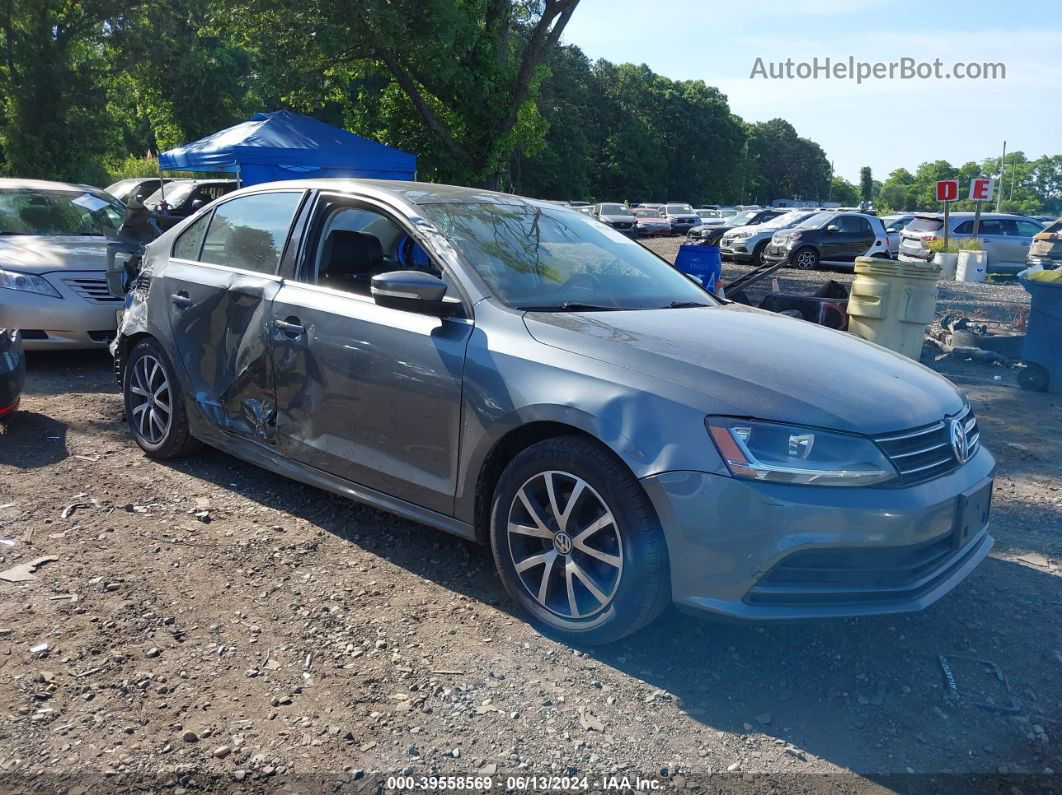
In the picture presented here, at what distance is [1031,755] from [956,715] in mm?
247

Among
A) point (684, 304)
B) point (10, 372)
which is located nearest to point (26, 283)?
point (10, 372)

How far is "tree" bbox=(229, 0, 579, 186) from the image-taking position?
14.4 meters

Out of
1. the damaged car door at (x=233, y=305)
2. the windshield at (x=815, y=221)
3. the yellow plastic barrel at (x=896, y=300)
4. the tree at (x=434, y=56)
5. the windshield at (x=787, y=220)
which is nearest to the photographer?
the damaged car door at (x=233, y=305)

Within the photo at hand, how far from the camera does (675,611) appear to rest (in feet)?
11.7

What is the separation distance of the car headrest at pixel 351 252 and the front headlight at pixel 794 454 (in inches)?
80.0

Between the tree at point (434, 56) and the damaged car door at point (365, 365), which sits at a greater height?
the tree at point (434, 56)

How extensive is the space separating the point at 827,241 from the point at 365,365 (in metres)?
19.6

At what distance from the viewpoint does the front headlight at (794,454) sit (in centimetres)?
282

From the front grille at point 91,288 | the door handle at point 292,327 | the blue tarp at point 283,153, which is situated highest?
the blue tarp at point 283,153

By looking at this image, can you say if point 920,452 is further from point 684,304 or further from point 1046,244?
point 1046,244

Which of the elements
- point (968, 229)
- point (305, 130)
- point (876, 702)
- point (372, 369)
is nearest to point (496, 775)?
point (876, 702)

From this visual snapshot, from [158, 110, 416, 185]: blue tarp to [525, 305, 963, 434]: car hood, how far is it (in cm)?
1035

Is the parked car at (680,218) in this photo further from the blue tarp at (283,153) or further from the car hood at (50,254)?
the car hood at (50,254)

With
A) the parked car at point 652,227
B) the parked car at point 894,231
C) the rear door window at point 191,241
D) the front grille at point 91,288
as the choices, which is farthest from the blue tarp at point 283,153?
the parked car at point 652,227
